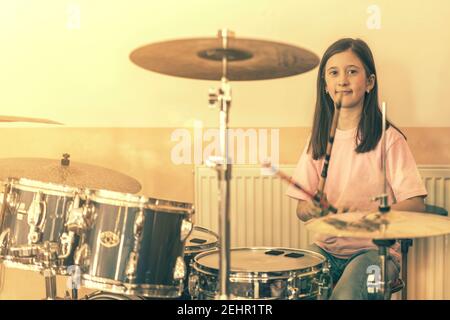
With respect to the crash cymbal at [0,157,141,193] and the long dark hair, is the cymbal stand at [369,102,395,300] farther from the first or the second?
the crash cymbal at [0,157,141,193]

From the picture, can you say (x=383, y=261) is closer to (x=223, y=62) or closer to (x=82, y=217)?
(x=223, y=62)

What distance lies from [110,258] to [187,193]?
0.73 meters

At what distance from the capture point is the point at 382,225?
146 centimetres

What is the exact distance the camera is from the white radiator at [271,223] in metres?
2.26

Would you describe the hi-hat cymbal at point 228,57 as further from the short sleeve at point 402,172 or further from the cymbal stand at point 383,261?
the short sleeve at point 402,172

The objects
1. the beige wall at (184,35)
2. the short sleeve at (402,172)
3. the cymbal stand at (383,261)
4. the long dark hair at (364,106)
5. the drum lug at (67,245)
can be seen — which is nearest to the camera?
the cymbal stand at (383,261)

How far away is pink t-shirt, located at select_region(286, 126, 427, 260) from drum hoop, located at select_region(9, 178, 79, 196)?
0.78 m

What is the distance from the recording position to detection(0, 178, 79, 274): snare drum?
5.82ft

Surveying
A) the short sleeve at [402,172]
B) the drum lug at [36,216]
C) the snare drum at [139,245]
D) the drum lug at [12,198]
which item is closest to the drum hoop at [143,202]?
the snare drum at [139,245]

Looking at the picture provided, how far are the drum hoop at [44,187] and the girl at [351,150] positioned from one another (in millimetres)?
778
